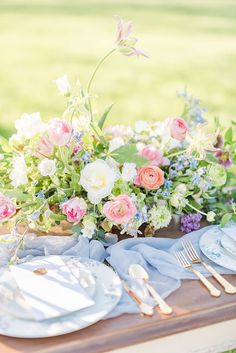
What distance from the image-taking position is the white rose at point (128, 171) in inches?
72.5

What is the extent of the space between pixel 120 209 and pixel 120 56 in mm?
5507

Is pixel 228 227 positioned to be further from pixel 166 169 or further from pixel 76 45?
pixel 76 45

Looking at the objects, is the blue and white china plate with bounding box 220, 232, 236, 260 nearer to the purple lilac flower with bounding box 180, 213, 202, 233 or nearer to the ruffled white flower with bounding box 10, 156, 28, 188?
the purple lilac flower with bounding box 180, 213, 202, 233

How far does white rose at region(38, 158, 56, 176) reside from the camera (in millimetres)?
1781

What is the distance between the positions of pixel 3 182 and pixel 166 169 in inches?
18.6

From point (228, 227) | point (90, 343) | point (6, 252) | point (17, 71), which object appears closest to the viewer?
point (90, 343)

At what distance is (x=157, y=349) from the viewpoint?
154 centimetres

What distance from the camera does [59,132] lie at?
1.79m

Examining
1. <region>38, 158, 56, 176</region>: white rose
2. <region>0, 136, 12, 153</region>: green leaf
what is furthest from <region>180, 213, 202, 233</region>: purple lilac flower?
<region>0, 136, 12, 153</region>: green leaf

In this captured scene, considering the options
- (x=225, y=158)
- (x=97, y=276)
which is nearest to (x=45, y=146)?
(x=97, y=276)

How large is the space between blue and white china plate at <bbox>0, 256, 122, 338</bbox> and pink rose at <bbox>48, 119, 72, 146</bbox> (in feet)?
1.18

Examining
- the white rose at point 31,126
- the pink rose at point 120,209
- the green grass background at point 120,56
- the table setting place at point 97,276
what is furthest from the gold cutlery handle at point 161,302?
the green grass background at point 120,56

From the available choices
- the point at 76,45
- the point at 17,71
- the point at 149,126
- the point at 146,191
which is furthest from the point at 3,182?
the point at 76,45

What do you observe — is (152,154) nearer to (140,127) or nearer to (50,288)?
(140,127)
